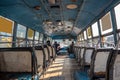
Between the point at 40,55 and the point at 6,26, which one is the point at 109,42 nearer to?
the point at 40,55

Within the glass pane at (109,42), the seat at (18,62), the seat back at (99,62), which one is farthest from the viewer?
the seat at (18,62)

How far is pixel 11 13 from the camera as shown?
24.1 feet

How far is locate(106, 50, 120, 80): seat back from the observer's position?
7.86ft

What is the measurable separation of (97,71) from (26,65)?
6.28ft

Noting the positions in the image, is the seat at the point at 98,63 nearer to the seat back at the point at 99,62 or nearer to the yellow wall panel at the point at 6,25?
the seat back at the point at 99,62

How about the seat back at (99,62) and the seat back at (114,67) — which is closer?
the seat back at (114,67)

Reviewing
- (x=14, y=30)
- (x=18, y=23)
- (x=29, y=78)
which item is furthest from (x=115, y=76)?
(x=18, y=23)

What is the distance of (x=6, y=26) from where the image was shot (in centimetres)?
753

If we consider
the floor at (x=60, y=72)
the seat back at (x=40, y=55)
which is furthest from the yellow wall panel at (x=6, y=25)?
the floor at (x=60, y=72)

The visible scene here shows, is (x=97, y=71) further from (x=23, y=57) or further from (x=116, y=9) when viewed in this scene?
(x=116, y=9)

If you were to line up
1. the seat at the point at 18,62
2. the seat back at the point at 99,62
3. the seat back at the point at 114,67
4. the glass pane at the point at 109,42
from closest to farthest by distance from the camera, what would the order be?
the seat back at the point at 114,67 → the seat back at the point at 99,62 → the glass pane at the point at 109,42 → the seat at the point at 18,62

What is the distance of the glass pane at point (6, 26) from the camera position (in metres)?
7.11

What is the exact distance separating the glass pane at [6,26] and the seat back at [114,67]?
5474mm

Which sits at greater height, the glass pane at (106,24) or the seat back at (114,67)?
the glass pane at (106,24)
